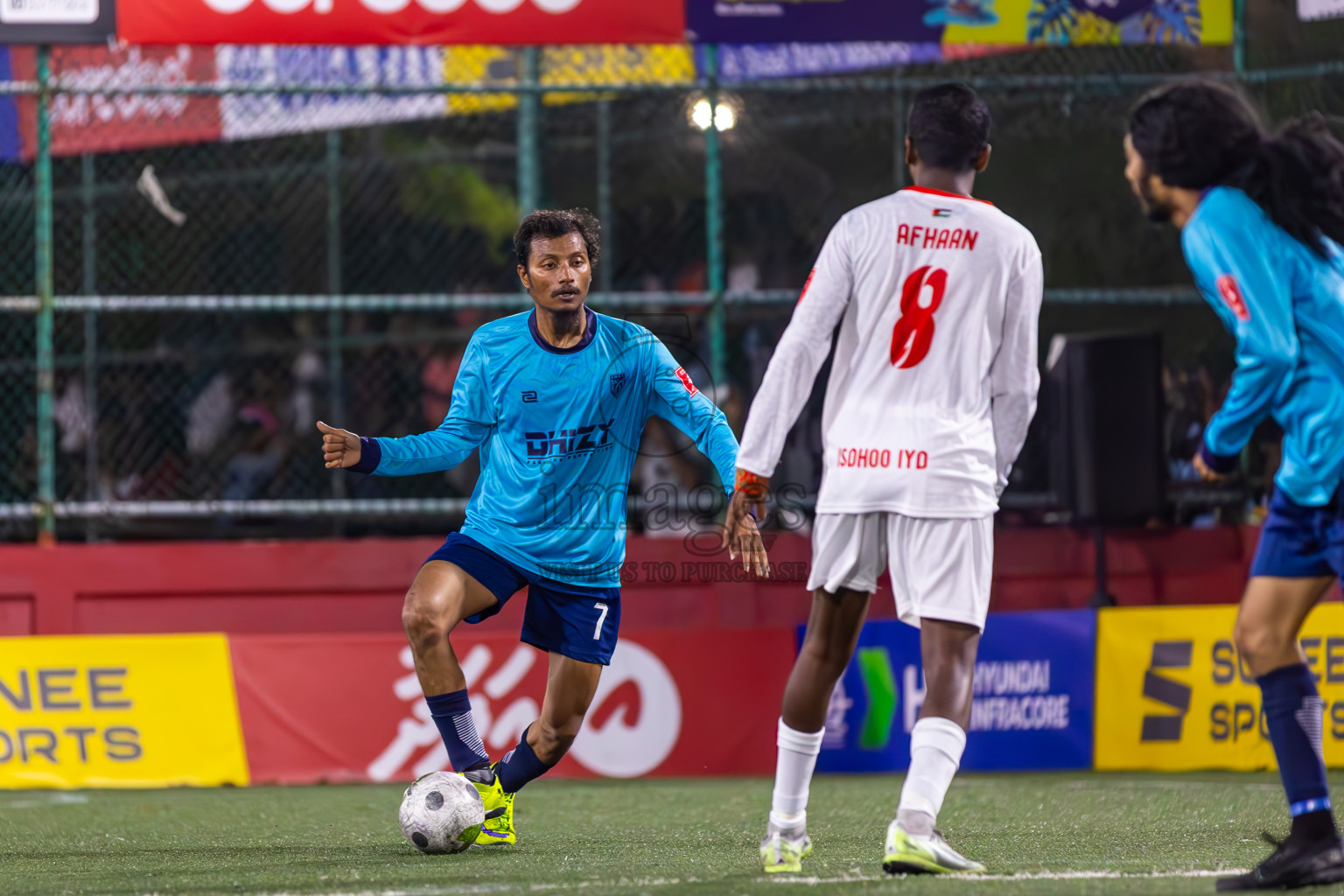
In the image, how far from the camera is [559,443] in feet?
18.1

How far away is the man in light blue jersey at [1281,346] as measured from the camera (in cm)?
369

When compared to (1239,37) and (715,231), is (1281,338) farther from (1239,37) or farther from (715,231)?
(1239,37)

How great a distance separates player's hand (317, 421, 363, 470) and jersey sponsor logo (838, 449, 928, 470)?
6.17 feet

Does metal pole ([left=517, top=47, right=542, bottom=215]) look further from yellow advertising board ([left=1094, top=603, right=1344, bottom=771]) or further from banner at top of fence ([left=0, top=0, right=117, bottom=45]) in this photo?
yellow advertising board ([left=1094, top=603, right=1344, bottom=771])

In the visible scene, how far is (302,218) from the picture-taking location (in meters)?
10.8

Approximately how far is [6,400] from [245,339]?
5.86 ft

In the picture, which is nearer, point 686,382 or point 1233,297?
point 1233,297

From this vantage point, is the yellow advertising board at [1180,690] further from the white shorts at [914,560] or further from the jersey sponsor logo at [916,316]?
the jersey sponsor logo at [916,316]

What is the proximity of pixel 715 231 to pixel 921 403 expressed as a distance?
5610 millimetres

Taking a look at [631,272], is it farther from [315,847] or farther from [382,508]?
[315,847]

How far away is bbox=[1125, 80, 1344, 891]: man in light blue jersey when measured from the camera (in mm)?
3688

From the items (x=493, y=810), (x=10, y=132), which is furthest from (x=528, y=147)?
(x=493, y=810)

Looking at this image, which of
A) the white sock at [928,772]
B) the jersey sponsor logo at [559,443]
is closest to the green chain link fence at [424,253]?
the jersey sponsor logo at [559,443]

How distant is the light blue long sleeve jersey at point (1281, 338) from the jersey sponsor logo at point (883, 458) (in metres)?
0.71
